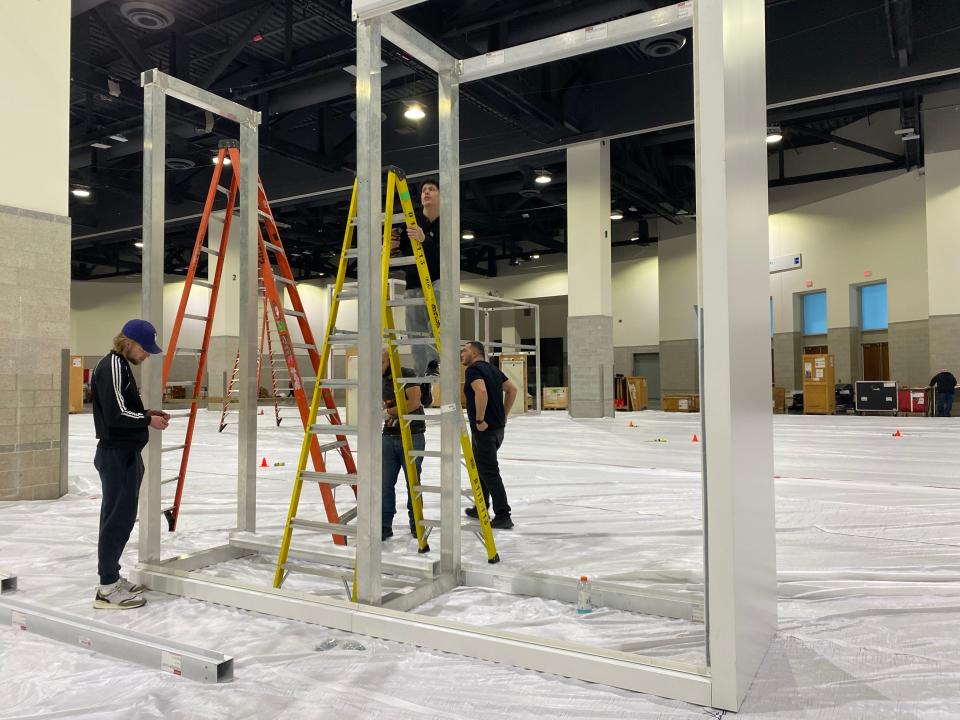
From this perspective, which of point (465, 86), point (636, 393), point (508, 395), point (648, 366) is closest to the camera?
point (508, 395)

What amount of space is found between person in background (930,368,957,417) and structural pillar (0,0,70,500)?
1807 cm

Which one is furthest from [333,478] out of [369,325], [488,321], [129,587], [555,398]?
[555,398]

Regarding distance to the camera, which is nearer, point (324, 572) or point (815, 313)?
point (324, 572)

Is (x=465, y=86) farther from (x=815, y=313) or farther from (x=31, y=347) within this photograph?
(x=815, y=313)

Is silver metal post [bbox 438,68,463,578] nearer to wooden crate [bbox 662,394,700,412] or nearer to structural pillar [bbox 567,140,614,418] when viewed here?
structural pillar [bbox 567,140,614,418]

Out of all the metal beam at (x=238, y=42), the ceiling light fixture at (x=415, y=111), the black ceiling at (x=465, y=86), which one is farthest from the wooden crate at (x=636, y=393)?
the metal beam at (x=238, y=42)

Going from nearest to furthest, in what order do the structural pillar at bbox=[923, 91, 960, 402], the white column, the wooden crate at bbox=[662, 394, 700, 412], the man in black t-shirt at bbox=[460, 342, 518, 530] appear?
the white column < the man in black t-shirt at bbox=[460, 342, 518, 530] < the structural pillar at bbox=[923, 91, 960, 402] < the wooden crate at bbox=[662, 394, 700, 412]

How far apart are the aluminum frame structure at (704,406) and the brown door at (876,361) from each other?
20.4 metres

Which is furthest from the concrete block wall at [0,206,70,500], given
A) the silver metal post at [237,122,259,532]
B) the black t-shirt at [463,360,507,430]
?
the black t-shirt at [463,360,507,430]

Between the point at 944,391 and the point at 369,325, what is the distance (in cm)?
1773

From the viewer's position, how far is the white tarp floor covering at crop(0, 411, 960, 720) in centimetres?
241

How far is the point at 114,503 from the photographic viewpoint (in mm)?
3439

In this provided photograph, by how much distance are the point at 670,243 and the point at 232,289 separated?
15247 millimetres

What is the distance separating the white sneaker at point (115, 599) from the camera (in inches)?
135
